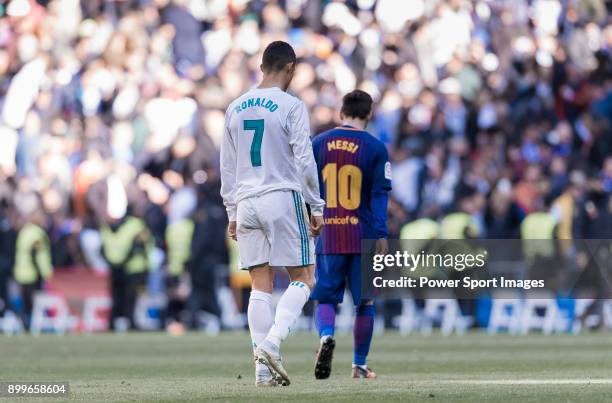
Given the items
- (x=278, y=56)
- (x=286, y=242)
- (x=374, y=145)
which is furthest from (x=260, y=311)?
(x=374, y=145)

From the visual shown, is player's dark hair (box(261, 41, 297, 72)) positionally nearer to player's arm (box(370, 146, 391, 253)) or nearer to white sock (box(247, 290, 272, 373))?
white sock (box(247, 290, 272, 373))

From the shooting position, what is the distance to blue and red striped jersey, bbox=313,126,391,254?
44.6ft

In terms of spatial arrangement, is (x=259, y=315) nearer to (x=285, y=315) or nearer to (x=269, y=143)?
(x=285, y=315)

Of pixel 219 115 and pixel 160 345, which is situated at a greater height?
pixel 219 115

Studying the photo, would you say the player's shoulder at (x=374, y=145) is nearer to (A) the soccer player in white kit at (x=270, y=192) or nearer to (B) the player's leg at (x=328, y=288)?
(B) the player's leg at (x=328, y=288)

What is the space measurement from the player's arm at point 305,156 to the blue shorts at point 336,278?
7.20 feet

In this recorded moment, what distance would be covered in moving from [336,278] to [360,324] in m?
0.40

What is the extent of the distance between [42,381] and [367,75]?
57.6ft

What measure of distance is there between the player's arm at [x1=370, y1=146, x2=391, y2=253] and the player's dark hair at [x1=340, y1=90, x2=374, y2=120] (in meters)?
0.40

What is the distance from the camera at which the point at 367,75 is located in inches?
1195

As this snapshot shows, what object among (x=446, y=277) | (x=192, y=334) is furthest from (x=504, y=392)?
(x=192, y=334)

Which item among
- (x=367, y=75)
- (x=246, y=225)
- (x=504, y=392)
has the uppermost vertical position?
(x=367, y=75)

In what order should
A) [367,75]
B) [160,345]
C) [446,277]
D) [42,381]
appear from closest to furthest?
[42,381] → [446,277] → [160,345] → [367,75]

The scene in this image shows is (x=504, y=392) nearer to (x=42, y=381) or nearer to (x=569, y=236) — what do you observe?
(x=42, y=381)
